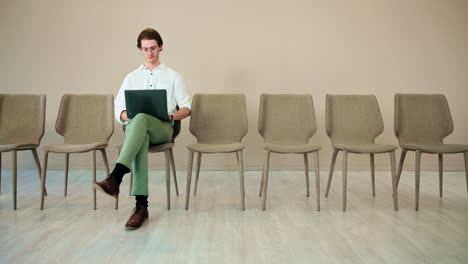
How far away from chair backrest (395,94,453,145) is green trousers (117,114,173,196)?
2080 mm

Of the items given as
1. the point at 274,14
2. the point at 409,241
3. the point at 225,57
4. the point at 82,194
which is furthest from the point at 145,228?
the point at 274,14

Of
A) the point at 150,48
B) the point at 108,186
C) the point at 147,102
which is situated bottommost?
the point at 108,186

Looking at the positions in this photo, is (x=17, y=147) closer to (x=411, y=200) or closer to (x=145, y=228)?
(x=145, y=228)

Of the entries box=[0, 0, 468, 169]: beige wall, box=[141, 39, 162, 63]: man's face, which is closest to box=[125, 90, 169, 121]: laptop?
box=[141, 39, 162, 63]: man's face

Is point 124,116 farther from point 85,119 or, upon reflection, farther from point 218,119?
point 218,119

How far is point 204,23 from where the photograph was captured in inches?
167

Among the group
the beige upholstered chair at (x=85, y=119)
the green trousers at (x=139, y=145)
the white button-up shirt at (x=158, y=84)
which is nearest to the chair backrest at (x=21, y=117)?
the beige upholstered chair at (x=85, y=119)

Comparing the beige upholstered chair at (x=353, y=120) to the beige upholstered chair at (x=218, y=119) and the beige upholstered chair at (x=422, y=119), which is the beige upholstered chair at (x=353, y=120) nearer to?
the beige upholstered chair at (x=422, y=119)

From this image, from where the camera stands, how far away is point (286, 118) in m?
3.30

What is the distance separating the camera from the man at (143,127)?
7.81 feet

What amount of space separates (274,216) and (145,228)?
2.89 feet

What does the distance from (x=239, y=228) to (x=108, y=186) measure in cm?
84

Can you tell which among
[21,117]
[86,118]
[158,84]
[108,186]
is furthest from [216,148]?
[21,117]

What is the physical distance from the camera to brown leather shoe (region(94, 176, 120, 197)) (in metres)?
2.22
